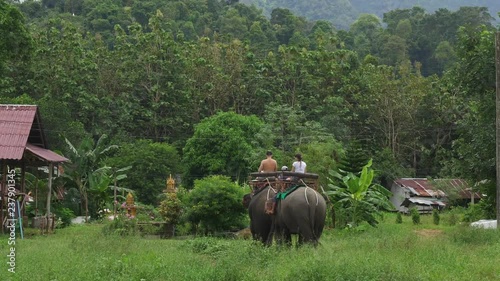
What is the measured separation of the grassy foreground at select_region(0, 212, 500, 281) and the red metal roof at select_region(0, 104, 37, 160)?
4.19 meters

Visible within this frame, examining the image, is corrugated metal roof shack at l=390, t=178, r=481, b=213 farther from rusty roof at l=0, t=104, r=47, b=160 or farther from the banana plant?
rusty roof at l=0, t=104, r=47, b=160

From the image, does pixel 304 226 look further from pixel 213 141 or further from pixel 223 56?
pixel 223 56

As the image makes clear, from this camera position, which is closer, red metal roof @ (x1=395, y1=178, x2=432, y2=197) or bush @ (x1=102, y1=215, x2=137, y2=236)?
bush @ (x1=102, y1=215, x2=137, y2=236)

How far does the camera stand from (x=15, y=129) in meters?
23.1

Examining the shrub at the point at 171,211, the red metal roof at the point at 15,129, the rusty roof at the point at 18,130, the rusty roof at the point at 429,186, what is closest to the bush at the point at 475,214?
the shrub at the point at 171,211

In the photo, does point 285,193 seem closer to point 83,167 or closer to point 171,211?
point 171,211

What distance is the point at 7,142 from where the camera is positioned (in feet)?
74.0

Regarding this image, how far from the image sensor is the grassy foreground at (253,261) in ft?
38.9

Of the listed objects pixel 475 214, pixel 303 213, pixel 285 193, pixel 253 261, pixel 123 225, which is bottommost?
pixel 475 214

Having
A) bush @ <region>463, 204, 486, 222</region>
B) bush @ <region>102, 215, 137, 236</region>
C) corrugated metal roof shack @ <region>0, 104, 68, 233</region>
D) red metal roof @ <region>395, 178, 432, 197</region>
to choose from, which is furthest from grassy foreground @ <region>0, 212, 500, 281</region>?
red metal roof @ <region>395, 178, 432, 197</region>

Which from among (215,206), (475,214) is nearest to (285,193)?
(215,206)

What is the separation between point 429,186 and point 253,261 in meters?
38.6

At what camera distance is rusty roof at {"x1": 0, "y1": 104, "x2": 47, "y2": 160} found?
22.2 meters

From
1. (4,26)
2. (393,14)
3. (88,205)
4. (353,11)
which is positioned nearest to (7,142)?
(4,26)
